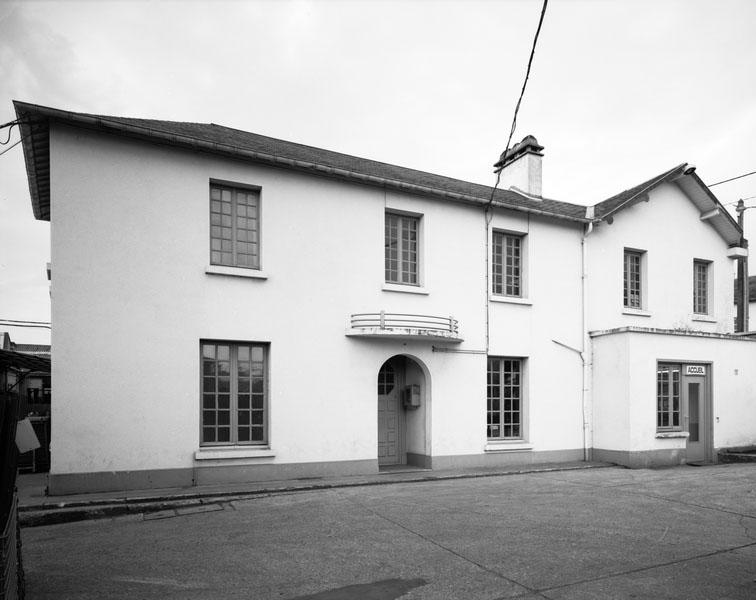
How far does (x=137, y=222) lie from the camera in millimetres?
10664

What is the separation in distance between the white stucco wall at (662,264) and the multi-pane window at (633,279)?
0.19 meters

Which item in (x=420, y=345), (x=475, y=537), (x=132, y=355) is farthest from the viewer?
(x=420, y=345)

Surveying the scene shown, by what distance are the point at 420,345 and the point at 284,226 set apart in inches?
158

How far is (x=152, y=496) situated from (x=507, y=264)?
9.75m

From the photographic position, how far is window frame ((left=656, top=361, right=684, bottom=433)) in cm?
1538

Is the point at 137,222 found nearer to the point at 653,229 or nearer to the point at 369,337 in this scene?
the point at 369,337

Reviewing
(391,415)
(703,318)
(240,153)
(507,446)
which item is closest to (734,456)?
(703,318)

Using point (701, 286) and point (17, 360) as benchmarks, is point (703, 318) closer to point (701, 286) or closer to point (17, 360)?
point (701, 286)

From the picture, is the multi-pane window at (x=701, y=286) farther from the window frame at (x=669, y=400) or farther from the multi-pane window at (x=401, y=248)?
the multi-pane window at (x=401, y=248)

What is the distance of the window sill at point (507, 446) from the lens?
1402 cm

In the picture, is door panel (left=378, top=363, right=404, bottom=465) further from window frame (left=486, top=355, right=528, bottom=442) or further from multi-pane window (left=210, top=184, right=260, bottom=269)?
multi-pane window (left=210, top=184, right=260, bottom=269)

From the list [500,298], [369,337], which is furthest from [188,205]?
[500,298]

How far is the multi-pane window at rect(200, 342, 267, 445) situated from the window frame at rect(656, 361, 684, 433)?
33.7 feet

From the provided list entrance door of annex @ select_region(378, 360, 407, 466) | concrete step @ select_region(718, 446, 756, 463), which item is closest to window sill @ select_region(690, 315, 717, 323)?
concrete step @ select_region(718, 446, 756, 463)
